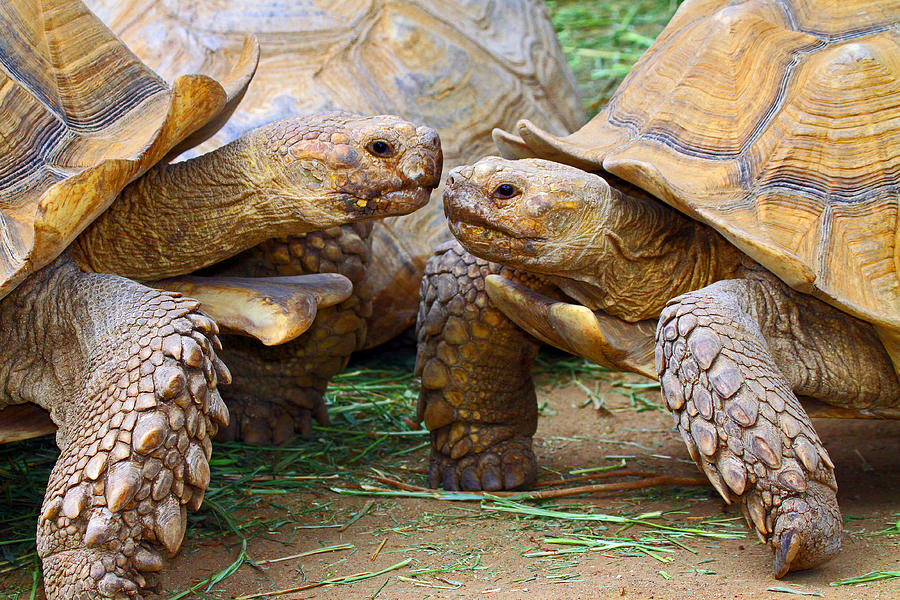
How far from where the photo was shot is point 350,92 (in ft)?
15.1

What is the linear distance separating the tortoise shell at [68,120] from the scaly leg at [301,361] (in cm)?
79

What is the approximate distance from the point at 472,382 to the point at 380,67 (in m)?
1.83

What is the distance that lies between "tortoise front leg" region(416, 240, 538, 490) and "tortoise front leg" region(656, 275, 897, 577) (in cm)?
82

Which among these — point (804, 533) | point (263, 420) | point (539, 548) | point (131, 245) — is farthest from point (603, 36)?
point (804, 533)

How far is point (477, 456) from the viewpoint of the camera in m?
3.61

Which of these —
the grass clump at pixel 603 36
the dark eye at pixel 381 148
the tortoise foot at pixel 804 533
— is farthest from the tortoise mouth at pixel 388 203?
the grass clump at pixel 603 36

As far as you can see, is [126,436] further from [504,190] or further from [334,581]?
[504,190]

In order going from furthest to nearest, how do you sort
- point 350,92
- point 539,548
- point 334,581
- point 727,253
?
1. point 350,92
2. point 727,253
3. point 539,548
4. point 334,581

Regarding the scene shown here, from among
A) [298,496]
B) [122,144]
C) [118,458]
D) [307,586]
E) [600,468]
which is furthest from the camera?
[600,468]

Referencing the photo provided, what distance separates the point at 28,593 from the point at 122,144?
120 centimetres

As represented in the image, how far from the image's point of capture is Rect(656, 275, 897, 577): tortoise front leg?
2.58m

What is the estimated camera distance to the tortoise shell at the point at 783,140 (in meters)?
2.92

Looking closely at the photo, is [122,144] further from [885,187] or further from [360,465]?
[885,187]

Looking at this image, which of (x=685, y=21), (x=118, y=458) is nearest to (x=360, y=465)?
(x=118, y=458)
